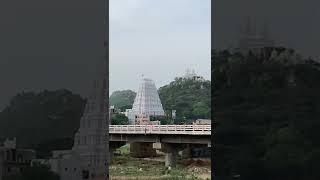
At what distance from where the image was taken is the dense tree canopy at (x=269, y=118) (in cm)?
603

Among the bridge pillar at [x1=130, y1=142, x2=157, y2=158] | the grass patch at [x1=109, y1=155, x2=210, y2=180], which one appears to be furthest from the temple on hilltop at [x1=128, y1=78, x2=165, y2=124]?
the grass patch at [x1=109, y1=155, x2=210, y2=180]

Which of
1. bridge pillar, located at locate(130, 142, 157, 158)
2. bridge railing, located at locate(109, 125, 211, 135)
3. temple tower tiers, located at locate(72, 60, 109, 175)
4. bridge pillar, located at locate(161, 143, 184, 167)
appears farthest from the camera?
bridge pillar, located at locate(130, 142, 157, 158)

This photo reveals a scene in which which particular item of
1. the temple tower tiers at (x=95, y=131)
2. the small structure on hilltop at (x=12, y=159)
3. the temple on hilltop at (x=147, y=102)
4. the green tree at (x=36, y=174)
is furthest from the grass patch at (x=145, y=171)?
the temple on hilltop at (x=147, y=102)

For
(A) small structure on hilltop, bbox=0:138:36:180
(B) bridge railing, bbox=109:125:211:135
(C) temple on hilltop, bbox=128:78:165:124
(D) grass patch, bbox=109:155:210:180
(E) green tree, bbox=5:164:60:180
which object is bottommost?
(D) grass patch, bbox=109:155:210:180

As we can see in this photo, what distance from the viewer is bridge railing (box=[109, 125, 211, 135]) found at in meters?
15.8

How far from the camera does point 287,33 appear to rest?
606 cm

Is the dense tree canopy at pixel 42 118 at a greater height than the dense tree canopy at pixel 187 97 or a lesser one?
lesser

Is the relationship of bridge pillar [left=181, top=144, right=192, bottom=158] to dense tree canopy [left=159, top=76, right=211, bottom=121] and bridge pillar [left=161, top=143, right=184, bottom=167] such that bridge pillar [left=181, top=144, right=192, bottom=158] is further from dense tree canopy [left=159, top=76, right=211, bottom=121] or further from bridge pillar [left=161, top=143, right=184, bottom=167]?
dense tree canopy [left=159, top=76, right=211, bottom=121]

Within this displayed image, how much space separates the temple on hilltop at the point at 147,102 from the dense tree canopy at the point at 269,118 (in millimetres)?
25892

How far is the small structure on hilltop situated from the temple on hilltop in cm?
2601

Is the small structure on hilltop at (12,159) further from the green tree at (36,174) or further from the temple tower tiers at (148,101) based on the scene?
the temple tower tiers at (148,101)

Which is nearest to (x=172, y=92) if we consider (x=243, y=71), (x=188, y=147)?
(x=188, y=147)

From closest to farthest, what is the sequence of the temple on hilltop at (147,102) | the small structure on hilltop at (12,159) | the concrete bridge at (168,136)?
the small structure on hilltop at (12,159) → the concrete bridge at (168,136) → the temple on hilltop at (147,102)

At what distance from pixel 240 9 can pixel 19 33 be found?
266 cm
